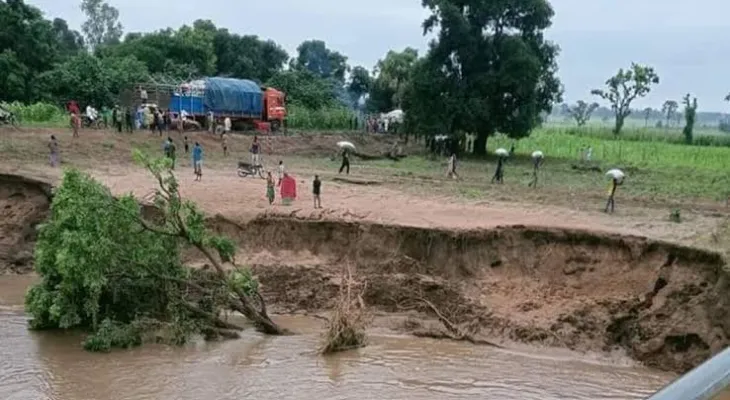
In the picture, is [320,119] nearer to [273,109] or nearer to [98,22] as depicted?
[273,109]

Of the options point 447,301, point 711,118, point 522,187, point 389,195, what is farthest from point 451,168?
point 711,118

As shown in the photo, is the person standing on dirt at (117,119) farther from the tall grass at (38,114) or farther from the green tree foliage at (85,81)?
the green tree foliage at (85,81)

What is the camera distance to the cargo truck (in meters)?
46.1

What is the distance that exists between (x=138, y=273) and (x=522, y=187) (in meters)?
17.4

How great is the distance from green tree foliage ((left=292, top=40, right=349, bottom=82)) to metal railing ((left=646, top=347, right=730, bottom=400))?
8061 centimetres

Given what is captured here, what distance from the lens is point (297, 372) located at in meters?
17.2

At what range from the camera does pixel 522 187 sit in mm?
32375

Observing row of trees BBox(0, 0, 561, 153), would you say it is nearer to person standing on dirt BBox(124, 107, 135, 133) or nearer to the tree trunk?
person standing on dirt BBox(124, 107, 135, 133)

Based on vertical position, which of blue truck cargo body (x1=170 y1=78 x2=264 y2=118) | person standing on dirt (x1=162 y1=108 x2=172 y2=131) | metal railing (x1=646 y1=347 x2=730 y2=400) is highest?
blue truck cargo body (x1=170 y1=78 x2=264 y2=118)

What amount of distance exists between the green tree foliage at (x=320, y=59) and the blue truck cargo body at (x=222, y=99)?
33.9 meters

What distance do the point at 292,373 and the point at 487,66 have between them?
2965cm

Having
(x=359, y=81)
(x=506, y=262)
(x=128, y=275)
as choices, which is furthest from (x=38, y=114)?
(x=359, y=81)

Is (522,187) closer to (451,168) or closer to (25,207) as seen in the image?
(451,168)

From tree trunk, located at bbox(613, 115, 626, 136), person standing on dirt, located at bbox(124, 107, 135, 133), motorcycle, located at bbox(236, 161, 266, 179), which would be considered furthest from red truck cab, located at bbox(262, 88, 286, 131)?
tree trunk, located at bbox(613, 115, 626, 136)
